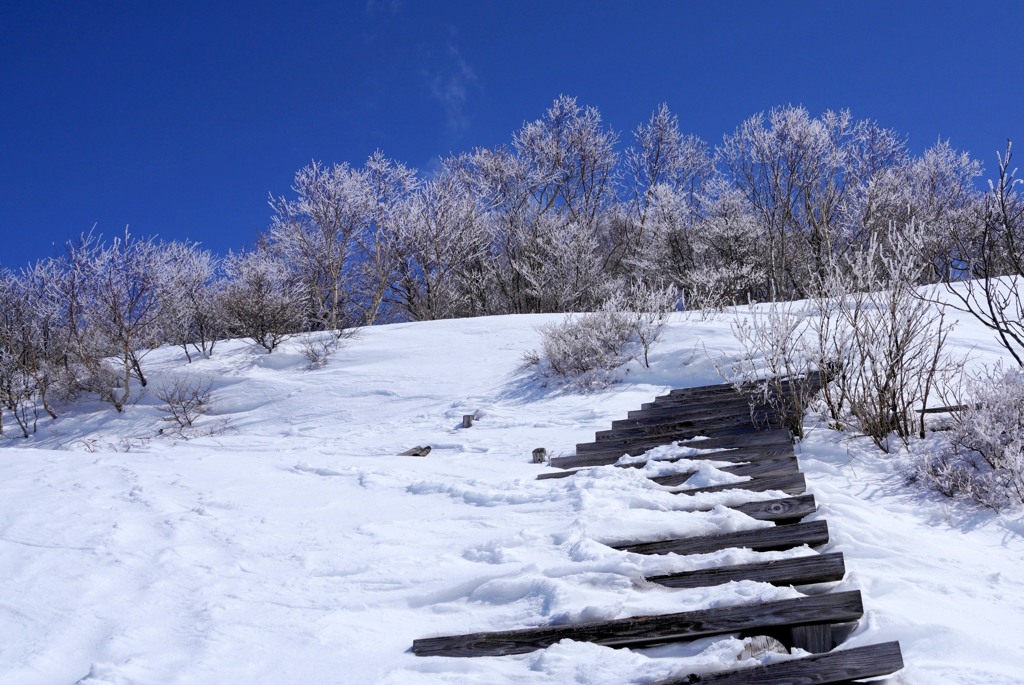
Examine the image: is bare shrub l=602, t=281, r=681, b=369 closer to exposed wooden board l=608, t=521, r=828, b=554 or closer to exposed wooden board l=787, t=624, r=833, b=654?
exposed wooden board l=608, t=521, r=828, b=554

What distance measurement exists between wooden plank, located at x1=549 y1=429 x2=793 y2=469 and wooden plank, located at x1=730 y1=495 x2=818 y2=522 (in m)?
1.61

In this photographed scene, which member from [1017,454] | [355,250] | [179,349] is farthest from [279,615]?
[355,250]

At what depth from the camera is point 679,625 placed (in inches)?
95.3

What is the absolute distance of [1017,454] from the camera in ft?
14.6

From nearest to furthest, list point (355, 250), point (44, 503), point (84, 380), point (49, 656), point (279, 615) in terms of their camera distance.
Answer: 1. point (49, 656)
2. point (279, 615)
3. point (44, 503)
4. point (84, 380)
5. point (355, 250)

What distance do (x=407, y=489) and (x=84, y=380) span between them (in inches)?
473

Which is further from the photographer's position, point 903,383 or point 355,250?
point 355,250

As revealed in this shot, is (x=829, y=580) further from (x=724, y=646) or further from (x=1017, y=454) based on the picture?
(x=1017, y=454)

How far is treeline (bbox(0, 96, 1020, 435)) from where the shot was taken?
1859 centimetres

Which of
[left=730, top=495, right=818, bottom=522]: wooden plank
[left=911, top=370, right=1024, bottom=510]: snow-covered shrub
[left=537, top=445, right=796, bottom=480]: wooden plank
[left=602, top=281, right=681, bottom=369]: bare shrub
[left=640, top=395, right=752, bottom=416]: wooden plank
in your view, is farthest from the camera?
[left=602, top=281, right=681, bottom=369]: bare shrub

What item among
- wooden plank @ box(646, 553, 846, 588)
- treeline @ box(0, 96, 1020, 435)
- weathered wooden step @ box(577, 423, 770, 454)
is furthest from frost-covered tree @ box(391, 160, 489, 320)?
wooden plank @ box(646, 553, 846, 588)

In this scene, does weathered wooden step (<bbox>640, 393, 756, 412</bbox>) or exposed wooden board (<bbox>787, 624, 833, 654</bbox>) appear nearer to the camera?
exposed wooden board (<bbox>787, 624, 833, 654</bbox>)

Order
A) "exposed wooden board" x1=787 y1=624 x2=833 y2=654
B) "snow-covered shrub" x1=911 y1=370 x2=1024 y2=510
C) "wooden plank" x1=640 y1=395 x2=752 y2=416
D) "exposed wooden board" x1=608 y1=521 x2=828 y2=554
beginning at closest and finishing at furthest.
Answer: "exposed wooden board" x1=787 y1=624 x2=833 y2=654 → "exposed wooden board" x1=608 y1=521 x2=828 y2=554 → "snow-covered shrub" x1=911 y1=370 x2=1024 y2=510 → "wooden plank" x1=640 y1=395 x2=752 y2=416

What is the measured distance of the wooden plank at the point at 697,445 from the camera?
538cm
